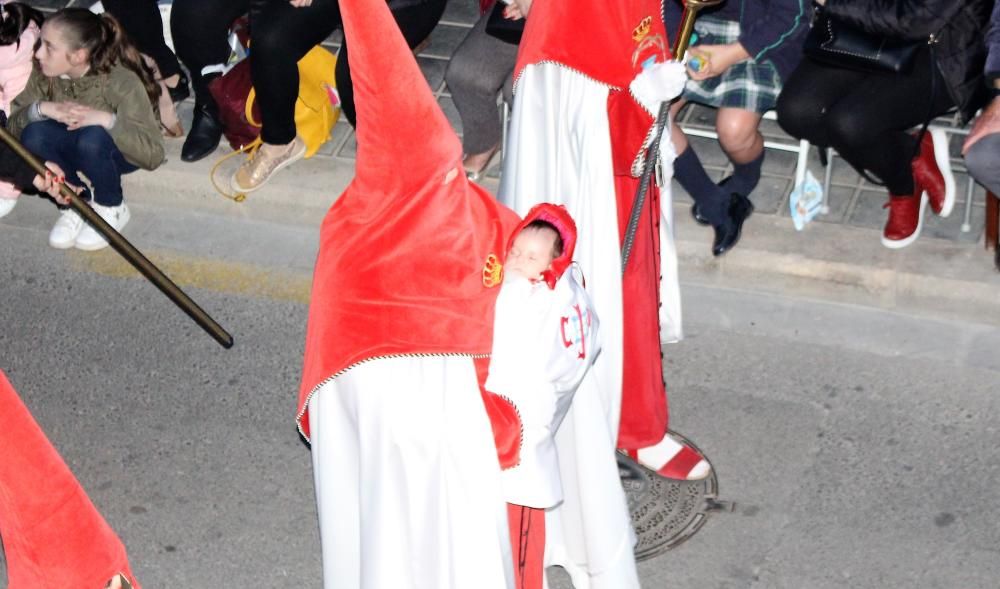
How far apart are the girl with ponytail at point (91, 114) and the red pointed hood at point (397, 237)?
140 inches

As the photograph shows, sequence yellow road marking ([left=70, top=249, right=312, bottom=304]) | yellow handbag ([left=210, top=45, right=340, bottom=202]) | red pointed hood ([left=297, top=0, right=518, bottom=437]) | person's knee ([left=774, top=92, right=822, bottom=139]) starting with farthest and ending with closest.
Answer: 1. yellow handbag ([left=210, top=45, right=340, bottom=202])
2. yellow road marking ([left=70, top=249, right=312, bottom=304])
3. person's knee ([left=774, top=92, right=822, bottom=139])
4. red pointed hood ([left=297, top=0, right=518, bottom=437])

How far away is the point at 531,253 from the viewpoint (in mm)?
4832

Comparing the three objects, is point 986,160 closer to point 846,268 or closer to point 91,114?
point 846,268

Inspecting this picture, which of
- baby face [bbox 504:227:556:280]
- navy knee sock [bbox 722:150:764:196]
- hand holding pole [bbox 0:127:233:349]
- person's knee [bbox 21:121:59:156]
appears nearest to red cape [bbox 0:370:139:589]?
baby face [bbox 504:227:556:280]

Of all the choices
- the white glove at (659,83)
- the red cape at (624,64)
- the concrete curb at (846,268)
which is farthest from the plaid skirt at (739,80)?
the white glove at (659,83)

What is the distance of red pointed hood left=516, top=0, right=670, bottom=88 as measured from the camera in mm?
5531

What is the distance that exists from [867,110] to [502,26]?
163cm

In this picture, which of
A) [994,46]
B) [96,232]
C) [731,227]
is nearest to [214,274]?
[96,232]

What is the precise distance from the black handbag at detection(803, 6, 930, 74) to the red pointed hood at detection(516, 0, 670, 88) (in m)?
1.60

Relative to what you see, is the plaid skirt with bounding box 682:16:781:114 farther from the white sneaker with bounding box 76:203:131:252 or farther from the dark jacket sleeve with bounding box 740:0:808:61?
the white sneaker with bounding box 76:203:131:252

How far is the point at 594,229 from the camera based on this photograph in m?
5.78

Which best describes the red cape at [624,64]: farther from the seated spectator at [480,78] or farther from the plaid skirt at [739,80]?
the seated spectator at [480,78]

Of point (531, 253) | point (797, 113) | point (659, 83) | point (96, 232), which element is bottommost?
point (96, 232)

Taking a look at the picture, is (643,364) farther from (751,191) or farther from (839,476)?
(751,191)
